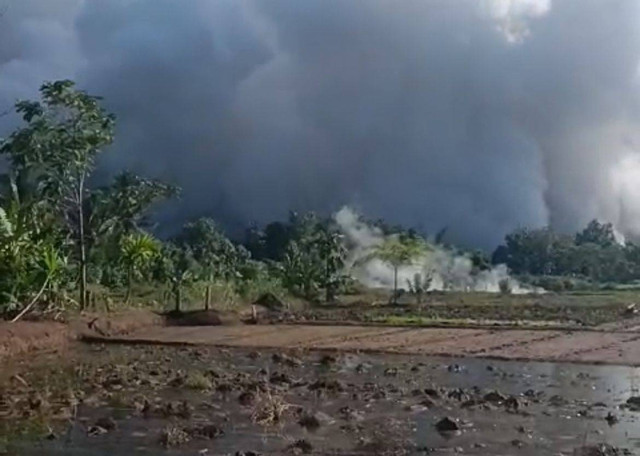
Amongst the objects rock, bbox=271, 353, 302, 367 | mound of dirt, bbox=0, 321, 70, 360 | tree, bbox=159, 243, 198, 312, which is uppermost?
tree, bbox=159, 243, 198, 312

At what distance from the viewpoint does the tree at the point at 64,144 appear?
28266mm

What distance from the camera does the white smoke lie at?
51.3 m

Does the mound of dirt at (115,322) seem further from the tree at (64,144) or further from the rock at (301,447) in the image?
the rock at (301,447)

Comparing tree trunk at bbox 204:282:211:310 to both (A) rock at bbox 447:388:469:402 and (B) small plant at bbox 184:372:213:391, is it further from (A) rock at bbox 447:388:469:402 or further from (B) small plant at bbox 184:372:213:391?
(A) rock at bbox 447:388:469:402

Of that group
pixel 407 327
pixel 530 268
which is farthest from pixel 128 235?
pixel 530 268

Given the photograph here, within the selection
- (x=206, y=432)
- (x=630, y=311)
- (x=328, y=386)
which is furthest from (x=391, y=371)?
(x=630, y=311)

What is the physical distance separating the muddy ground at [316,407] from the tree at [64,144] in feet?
28.8

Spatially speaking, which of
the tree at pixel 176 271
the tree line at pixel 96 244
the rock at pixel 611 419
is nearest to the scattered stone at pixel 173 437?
the rock at pixel 611 419

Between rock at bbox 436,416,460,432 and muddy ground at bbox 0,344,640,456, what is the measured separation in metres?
0.02

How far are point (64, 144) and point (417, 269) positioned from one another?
82.9ft

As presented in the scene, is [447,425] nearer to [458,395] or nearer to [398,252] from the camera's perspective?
[458,395]

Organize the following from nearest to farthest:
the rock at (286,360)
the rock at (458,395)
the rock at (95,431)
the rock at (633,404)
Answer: the rock at (95,431), the rock at (633,404), the rock at (458,395), the rock at (286,360)

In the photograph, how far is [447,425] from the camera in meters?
12.1

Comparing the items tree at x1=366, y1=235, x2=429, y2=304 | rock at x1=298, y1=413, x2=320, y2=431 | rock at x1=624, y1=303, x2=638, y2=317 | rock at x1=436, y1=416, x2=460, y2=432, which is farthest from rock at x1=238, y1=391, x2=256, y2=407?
tree at x1=366, y1=235, x2=429, y2=304
